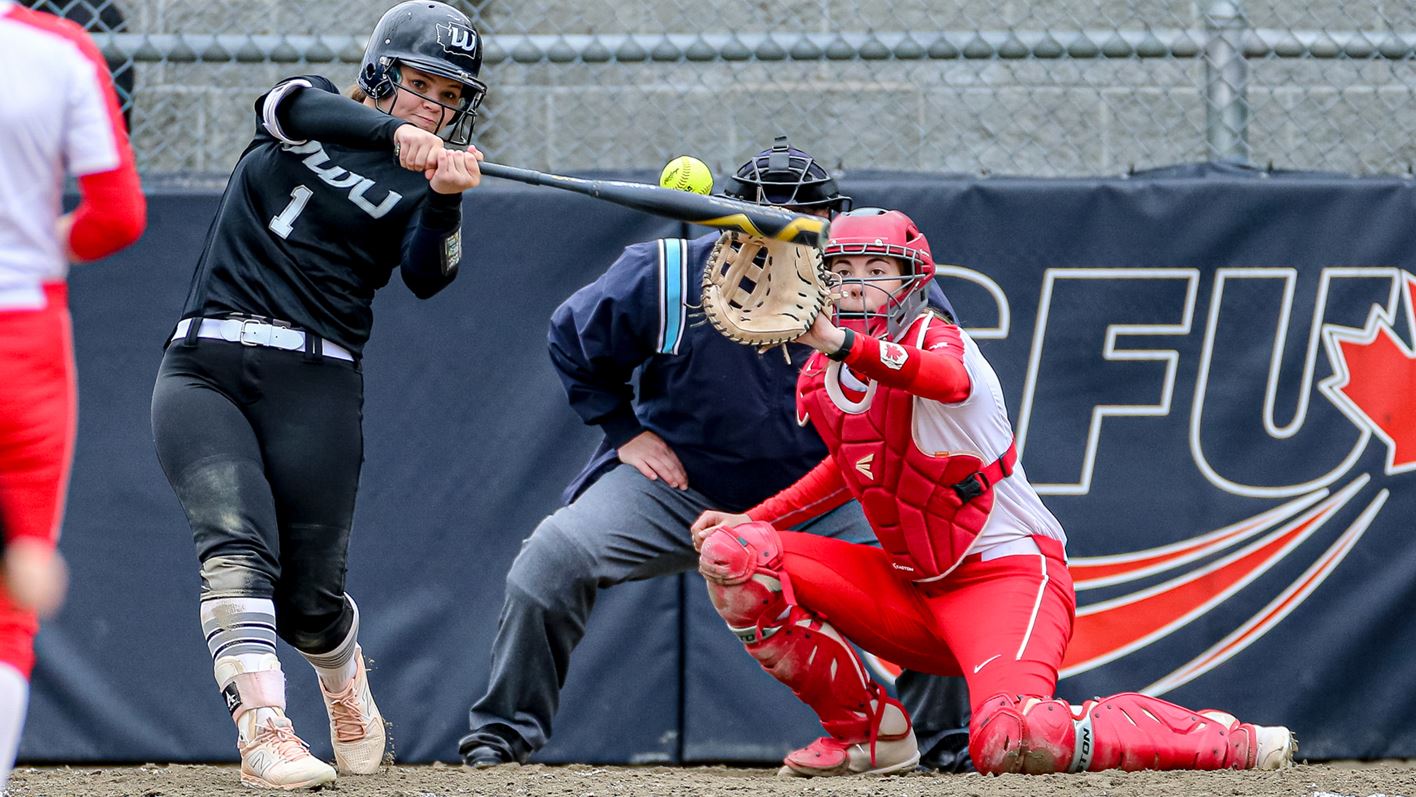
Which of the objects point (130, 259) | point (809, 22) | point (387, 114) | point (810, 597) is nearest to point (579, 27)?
point (809, 22)

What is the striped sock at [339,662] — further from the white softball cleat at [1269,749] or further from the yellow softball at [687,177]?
the white softball cleat at [1269,749]

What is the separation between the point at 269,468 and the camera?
3.70m

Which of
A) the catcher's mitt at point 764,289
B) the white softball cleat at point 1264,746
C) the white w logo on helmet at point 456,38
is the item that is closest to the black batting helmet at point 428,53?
the white w logo on helmet at point 456,38

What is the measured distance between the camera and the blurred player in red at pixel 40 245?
95.2 inches

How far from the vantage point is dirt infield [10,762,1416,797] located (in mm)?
3285

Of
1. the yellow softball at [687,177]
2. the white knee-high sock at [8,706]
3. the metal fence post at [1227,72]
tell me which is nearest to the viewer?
the white knee-high sock at [8,706]

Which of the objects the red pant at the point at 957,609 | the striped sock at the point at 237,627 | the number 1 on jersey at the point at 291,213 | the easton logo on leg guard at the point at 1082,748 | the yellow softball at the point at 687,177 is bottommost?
the easton logo on leg guard at the point at 1082,748

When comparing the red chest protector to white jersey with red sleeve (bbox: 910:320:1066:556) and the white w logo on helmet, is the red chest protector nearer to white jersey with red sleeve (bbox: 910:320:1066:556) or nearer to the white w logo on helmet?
white jersey with red sleeve (bbox: 910:320:1066:556)

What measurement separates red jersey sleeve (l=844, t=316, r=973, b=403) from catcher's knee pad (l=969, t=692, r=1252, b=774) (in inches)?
28.1

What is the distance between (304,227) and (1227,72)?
3058 mm

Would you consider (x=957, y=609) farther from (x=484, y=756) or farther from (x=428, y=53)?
(x=428, y=53)

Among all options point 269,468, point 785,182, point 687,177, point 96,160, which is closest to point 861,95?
point 687,177

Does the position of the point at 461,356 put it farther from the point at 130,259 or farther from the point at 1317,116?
the point at 1317,116

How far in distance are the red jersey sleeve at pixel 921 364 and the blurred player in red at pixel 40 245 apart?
153 centimetres
